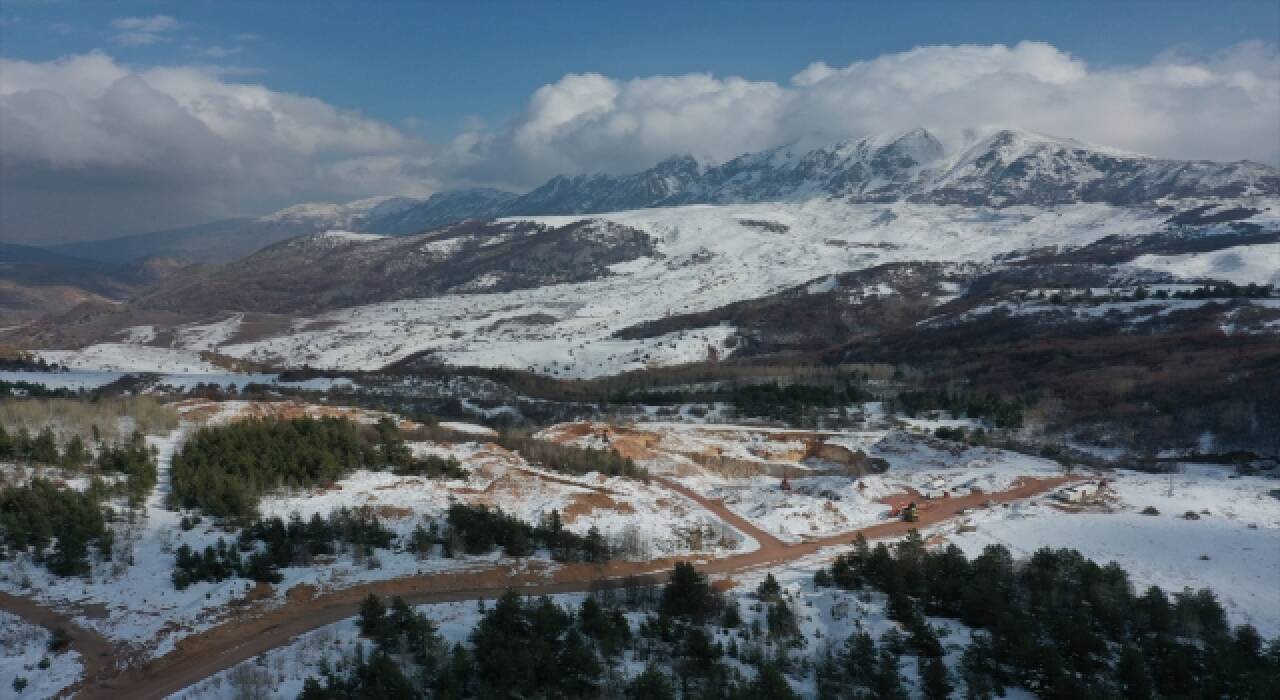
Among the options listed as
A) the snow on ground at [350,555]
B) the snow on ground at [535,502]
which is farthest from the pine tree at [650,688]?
the snow on ground at [535,502]

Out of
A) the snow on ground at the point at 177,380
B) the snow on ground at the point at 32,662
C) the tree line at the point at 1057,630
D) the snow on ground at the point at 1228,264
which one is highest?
the snow on ground at the point at 1228,264

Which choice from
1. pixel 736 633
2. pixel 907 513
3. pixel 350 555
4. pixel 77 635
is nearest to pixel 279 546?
pixel 350 555

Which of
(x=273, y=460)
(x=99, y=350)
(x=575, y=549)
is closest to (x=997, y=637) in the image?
(x=575, y=549)

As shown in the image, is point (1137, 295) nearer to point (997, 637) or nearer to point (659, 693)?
point (997, 637)

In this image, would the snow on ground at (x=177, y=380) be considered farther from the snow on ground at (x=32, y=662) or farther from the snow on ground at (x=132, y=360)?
the snow on ground at (x=32, y=662)

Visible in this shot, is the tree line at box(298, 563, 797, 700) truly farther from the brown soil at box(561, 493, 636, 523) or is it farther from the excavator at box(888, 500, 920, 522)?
the excavator at box(888, 500, 920, 522)

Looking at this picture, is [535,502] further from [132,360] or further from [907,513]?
[132,360]
